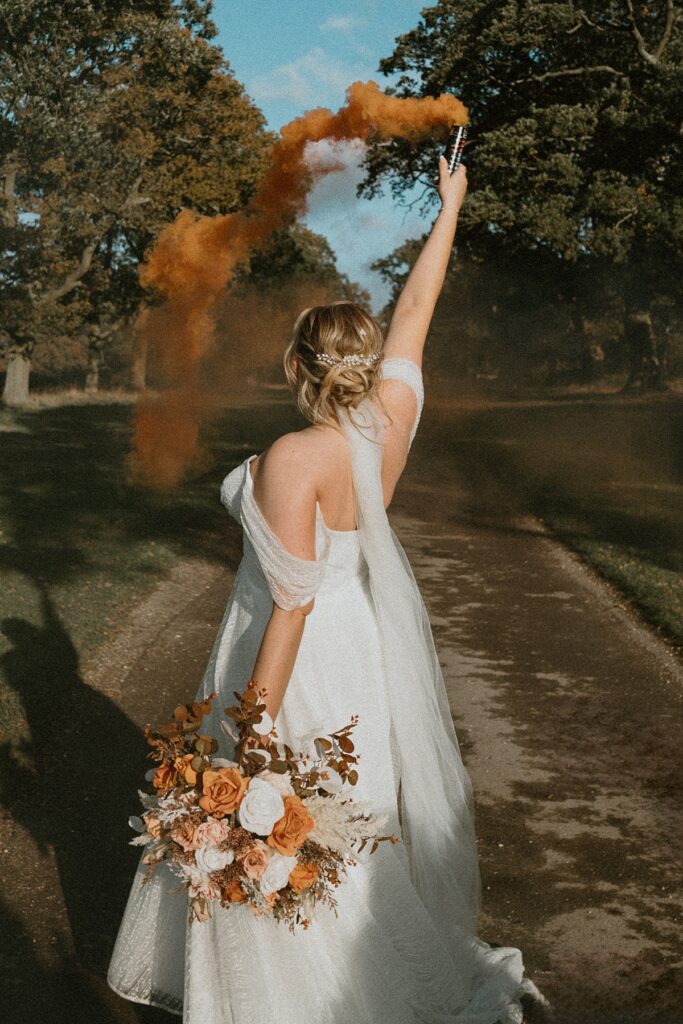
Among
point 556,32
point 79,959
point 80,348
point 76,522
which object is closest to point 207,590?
point 76,522

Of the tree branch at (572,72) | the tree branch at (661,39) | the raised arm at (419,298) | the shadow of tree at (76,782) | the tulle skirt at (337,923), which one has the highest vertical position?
the tree branch at (661,39)

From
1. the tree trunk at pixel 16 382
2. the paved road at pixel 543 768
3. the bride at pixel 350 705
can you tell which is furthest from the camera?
the tree trunk at pixel 16 382

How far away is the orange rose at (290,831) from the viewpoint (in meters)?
2.90

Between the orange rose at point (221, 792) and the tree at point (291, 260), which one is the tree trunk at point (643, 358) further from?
the orange rose at point (221, 792)

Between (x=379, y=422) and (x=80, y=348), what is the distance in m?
68.0

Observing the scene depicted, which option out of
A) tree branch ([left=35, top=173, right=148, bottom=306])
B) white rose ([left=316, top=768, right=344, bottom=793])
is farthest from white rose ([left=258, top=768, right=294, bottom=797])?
tree branch ([left=35, top=173, right=148, bottom=306])

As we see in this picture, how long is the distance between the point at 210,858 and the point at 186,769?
24cm

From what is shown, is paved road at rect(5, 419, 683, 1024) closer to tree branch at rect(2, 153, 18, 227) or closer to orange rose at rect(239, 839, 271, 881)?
orange rose at rect(239, 839, 271, 881)

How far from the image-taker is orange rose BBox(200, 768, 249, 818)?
290 centimetres

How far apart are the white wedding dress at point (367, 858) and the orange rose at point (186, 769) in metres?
0.53

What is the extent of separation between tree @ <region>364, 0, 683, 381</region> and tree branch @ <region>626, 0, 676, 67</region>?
0.12 ft

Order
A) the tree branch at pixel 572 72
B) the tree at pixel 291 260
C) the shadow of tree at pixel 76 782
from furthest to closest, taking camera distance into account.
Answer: the tree branch at pixel 572 72 → the tree at pixel 291 260 → the shadow of tree at pixel 76 782

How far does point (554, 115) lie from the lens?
63.8 feet

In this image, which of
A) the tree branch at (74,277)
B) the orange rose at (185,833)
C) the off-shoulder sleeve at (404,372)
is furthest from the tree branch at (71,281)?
the orange rose at (185,833)
